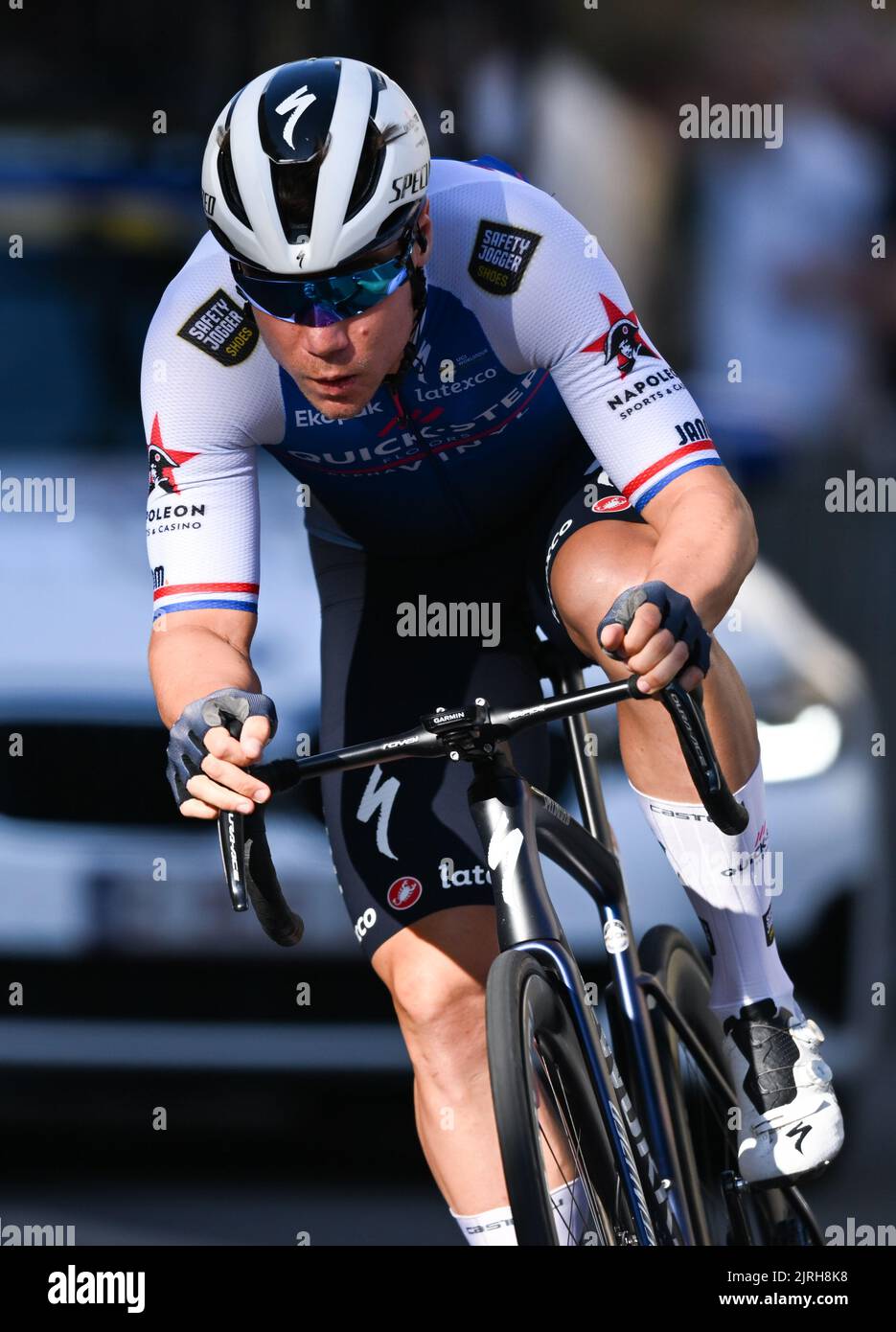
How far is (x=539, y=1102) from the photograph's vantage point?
3.36 m

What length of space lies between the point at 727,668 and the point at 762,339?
6.37 meters

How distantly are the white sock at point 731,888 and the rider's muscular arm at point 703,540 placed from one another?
40cm

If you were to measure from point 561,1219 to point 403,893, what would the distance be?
68 centimetres

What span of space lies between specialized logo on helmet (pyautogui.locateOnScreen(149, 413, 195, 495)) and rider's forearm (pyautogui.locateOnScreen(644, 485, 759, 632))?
79cm

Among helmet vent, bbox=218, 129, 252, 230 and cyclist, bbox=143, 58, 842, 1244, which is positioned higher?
helmet vent, bbox=218, 129, 252, 230

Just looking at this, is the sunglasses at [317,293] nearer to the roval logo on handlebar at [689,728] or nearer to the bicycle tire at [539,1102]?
the roval logo on handlebar at [689,728]

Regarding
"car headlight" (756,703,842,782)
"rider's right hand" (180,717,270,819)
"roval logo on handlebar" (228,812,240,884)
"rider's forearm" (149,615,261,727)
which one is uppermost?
"car headlight" (756,703,842,782)
